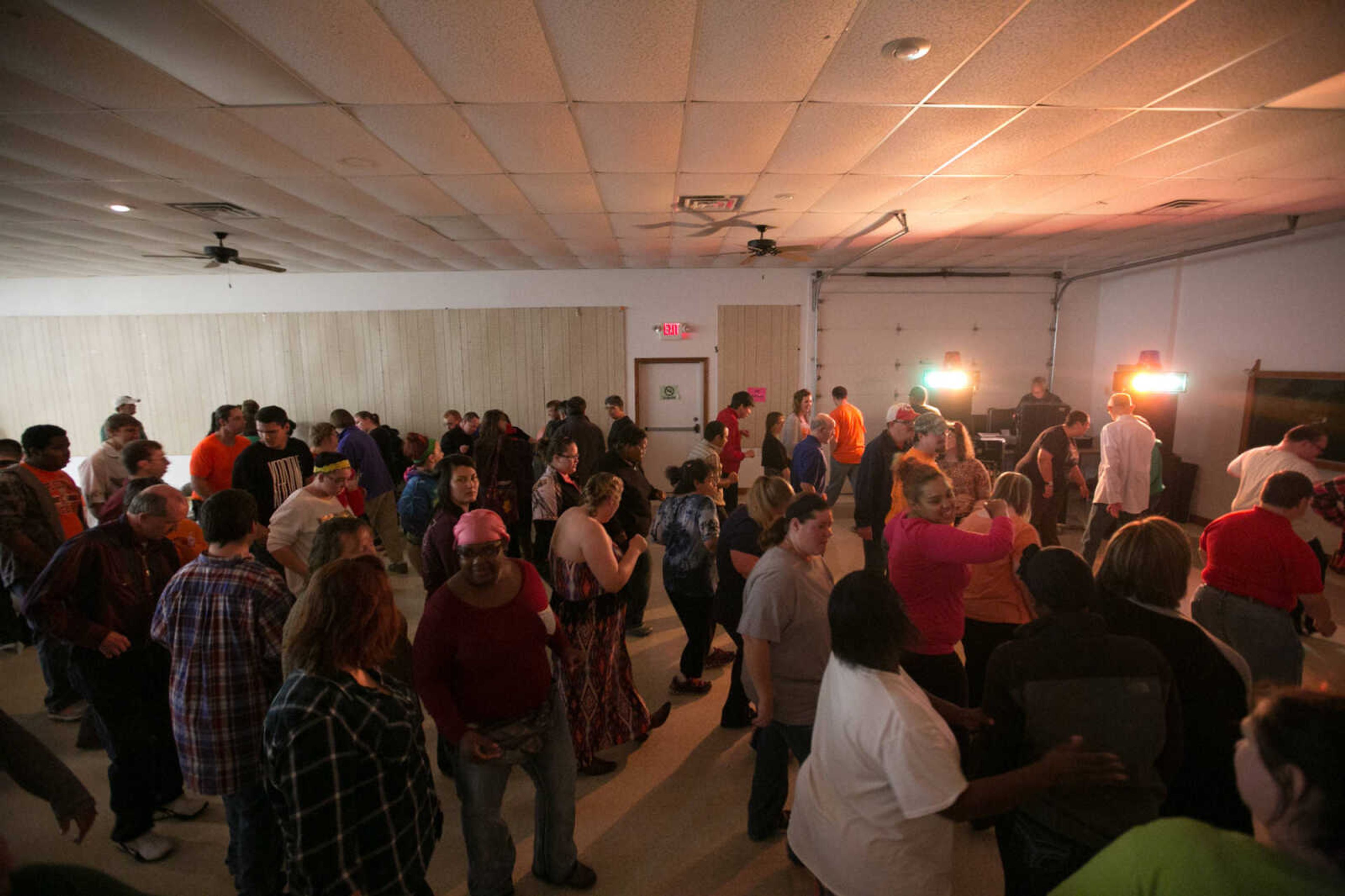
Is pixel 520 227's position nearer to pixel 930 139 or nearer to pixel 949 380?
pixel 930 139

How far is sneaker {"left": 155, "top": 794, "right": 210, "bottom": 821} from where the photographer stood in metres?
2.76

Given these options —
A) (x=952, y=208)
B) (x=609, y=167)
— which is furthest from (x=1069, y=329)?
(x=609, y=167)

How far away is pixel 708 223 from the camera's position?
5750 millimetres

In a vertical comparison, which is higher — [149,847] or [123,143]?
[123,143]

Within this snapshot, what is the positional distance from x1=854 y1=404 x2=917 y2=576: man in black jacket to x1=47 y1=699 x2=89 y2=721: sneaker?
540 centimetres

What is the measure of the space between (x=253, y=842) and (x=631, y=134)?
384 cm

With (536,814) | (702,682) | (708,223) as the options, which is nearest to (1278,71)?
(708,223)

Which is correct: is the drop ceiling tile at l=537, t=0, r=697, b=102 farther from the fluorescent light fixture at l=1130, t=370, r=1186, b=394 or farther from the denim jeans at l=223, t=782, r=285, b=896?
the fluorescent light fixture at l=1130, t=370, r=1186, b=394

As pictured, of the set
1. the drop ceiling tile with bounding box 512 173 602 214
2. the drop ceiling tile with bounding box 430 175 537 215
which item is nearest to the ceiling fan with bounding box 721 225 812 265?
the drop ceiling tile with bounding box 512 173 602 214

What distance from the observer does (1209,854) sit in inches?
31.6

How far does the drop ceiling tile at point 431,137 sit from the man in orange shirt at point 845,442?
473cm

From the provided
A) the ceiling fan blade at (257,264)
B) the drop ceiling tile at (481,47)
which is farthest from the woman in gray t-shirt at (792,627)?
the ceiling fan blade at (257,264)

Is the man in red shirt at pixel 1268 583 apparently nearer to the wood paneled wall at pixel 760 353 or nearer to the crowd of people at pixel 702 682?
the crowd of people at pixel 702 682

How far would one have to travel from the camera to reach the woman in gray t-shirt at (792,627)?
2.11 meters
